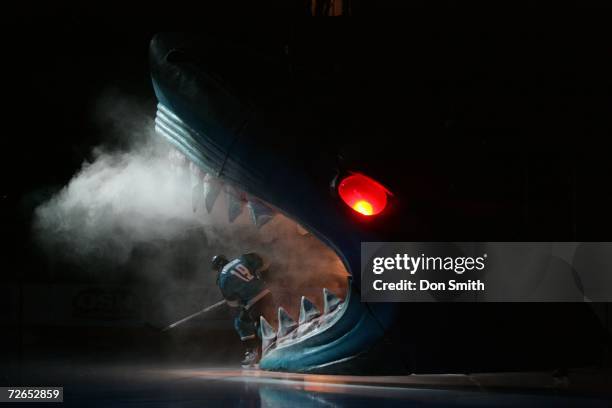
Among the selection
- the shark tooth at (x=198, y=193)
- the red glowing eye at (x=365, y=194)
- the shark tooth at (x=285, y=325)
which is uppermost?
the shark tooth at (x=198, y=193)

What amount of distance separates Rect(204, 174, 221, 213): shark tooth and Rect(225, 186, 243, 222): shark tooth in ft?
0.21

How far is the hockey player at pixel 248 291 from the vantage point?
557 centimetres

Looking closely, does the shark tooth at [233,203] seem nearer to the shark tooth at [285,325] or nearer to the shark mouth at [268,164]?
the shark mouth at [268,164]

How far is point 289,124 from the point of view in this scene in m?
3.14

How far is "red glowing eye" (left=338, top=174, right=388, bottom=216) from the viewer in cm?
300

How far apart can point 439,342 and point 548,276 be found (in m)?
0.51

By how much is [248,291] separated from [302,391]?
8.67ft

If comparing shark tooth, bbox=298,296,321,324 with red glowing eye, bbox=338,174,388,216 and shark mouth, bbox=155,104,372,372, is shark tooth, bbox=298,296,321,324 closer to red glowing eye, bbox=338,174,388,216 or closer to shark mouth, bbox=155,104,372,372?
shark mouth, bbox=155,104,372,372

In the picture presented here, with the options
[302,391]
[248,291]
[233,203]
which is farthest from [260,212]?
[248,291]

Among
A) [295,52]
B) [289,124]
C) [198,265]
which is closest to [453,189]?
[289,124]

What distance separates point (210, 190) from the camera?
3650mm

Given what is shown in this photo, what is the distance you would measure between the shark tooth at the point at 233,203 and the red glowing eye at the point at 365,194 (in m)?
0.83

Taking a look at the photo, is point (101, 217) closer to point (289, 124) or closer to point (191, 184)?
point (191, 184)

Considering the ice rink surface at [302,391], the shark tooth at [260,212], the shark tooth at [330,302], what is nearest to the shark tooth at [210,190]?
the shark tooth at [260,212]
